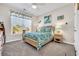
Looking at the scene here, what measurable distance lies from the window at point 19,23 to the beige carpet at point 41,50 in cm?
22

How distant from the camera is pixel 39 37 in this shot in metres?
1.43

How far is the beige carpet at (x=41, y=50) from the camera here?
136cm

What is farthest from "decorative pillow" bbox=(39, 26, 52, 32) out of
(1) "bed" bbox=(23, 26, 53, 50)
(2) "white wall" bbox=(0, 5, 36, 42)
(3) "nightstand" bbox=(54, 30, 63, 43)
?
(2) "white wall" bbox=(0, 5, 36, 42)

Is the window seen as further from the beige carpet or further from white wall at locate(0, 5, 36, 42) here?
the beige carpet

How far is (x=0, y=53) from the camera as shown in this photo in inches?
54.9

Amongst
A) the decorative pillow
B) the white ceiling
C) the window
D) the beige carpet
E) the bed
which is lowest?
the beige carpet

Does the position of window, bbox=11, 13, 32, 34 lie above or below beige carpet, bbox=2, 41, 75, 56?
above

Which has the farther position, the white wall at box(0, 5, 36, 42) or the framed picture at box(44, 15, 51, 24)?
the framed picture at box(44, 15, 51, 24)

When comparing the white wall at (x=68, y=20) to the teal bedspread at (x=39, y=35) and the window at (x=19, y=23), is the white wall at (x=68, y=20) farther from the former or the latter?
the window at (x=19, y=23)

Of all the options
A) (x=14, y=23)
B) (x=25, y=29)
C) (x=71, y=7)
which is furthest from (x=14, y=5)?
(x=71, y=7)

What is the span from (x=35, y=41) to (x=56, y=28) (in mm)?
431

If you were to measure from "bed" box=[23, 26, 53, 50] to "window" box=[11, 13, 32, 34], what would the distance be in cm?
11

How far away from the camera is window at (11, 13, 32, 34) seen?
1407 millimetres

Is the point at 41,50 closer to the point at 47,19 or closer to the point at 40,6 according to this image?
the point at 47,19
